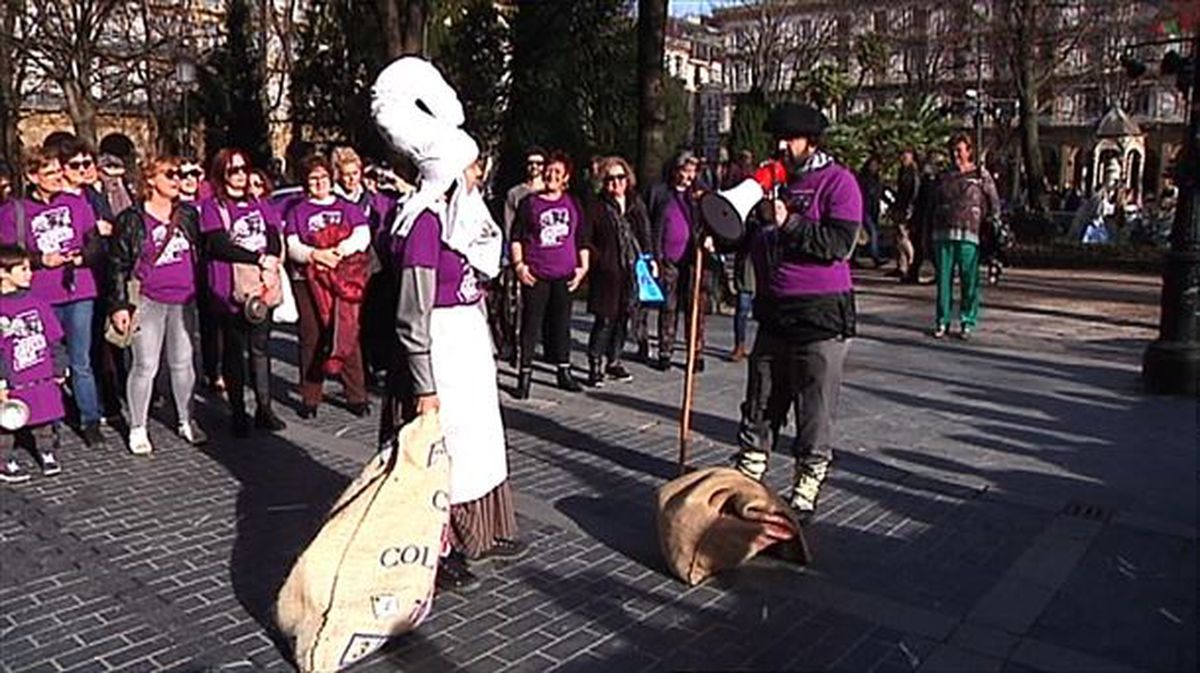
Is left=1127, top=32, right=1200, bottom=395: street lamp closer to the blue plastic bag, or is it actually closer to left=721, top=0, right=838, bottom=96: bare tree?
the blue plastic bag

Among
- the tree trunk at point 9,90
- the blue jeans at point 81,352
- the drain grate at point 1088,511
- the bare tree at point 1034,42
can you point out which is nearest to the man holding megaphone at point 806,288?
the drain grate at point 1088,511

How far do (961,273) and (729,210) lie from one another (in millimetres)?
7038

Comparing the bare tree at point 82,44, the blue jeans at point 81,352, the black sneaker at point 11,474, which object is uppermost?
the bare tree at point 82,44

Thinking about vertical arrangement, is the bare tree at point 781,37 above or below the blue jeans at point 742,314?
above

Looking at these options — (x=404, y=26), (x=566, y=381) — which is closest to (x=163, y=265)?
(x=566, y=381)

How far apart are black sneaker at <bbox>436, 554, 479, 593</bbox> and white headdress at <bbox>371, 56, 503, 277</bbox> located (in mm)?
1355

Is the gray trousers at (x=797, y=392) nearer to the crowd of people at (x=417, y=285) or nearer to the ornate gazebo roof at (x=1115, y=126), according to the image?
the crowd of people at (x=417, y=285)

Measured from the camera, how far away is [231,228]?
7.47m

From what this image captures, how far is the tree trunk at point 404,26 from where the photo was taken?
50.4ft

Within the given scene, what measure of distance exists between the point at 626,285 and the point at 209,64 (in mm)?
26880

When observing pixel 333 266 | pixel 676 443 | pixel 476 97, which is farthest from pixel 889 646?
pixel 476 97

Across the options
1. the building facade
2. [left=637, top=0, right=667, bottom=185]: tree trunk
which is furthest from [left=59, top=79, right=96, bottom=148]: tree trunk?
the building facade

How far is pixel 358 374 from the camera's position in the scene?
8453mm

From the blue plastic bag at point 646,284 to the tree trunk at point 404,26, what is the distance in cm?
718
